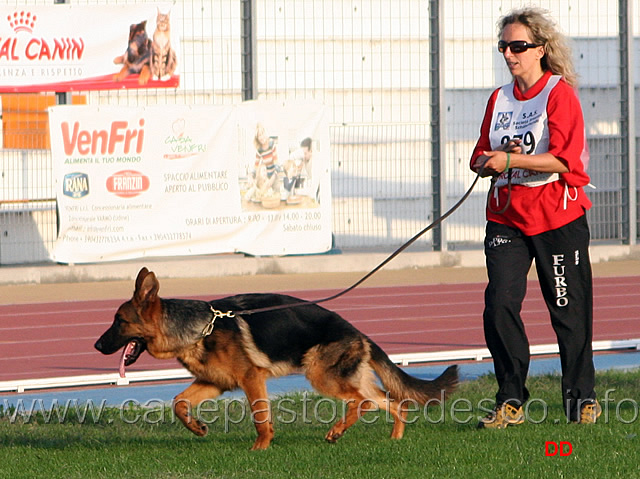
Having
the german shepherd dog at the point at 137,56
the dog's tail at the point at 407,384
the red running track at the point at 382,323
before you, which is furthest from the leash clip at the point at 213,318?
the german shepherd dog at the point at 137,56

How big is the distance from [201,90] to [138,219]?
2435 millimetres

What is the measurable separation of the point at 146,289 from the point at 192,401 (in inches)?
27.4

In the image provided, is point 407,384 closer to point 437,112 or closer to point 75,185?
point 75,185

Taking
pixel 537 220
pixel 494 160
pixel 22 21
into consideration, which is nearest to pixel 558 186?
pixel 537 220

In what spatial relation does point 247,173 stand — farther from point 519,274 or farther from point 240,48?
point 519,274

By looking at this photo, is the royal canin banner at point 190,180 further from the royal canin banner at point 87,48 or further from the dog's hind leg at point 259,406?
the dog's hind leg at point 259,406

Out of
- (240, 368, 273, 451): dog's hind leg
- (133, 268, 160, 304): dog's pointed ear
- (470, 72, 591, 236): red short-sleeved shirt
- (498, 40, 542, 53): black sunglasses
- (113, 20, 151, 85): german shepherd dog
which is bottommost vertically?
(240, 368, 273, 451): dog's hind leg

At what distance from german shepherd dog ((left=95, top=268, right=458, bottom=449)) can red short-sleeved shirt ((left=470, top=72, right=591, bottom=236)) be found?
3.31 ft

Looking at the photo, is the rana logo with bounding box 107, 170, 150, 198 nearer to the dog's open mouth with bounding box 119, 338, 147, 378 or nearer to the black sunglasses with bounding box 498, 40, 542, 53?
the dog's open mouth with bounding box 119, 338, 147, 378

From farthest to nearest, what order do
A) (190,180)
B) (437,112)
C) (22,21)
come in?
(437,112), (190,180), (22,21)

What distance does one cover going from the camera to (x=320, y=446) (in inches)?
239

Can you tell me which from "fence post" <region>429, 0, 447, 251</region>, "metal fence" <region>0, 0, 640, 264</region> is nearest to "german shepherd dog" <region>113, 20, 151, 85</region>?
"metal fence" <region>0, 0, 640, 264</region>

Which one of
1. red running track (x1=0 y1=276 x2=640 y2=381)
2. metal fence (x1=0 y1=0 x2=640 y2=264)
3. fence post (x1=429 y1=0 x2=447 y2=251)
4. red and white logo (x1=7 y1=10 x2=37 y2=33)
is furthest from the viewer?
fence post (x1=429 y1=0 x2=447 y2=251)

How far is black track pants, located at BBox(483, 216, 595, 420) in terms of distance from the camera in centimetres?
633
